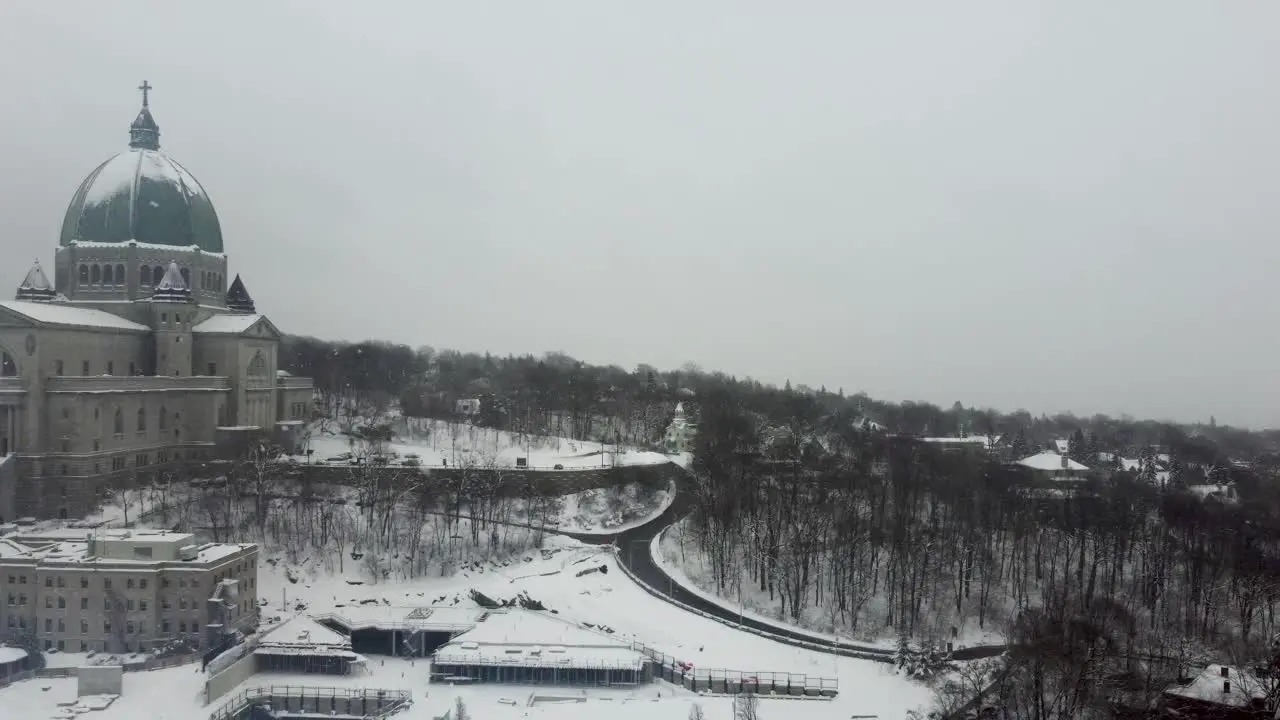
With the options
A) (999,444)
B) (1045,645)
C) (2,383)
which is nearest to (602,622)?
(1045,645)

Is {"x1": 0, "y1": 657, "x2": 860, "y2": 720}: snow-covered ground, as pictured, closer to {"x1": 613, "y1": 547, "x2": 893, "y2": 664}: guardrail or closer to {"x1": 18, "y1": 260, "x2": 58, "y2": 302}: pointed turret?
{"x1": 613, "y1": 547, "x2": 893, "y2": 664}: guardrail

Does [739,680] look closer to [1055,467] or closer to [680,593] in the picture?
[680,593]

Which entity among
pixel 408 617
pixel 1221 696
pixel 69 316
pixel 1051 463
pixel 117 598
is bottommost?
pixel 408 617

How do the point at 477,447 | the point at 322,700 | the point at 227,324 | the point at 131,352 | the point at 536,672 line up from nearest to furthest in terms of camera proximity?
the point at 322,700, the point at 536,672, the point at 131,352, the point at 227,324, the point at 477,447

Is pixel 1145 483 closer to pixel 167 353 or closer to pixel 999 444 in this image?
pixel 999 444

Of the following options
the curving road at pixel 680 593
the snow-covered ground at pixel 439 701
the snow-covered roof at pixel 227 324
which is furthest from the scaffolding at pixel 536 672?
the snow-covered roof at pixel 227 324

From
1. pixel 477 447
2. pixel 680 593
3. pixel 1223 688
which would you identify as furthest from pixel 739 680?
pixel 477 447

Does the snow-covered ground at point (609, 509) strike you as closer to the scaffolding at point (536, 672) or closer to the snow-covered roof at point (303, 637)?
the snow-covered roof at point (303, 637)
